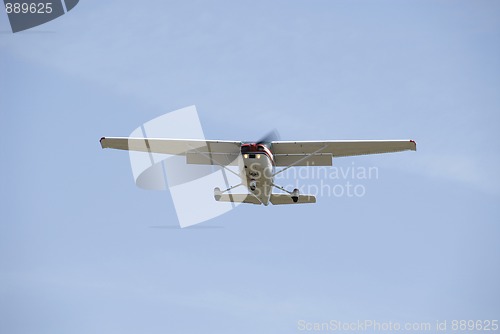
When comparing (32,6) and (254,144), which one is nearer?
(254,144)

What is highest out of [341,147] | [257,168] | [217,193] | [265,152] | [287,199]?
[265,152]

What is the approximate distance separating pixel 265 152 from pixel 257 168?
612mm

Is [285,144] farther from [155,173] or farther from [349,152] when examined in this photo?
[155,173]

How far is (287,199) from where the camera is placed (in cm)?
2320

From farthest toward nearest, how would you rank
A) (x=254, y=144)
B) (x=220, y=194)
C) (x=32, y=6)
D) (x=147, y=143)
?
(x=32, y=6) → (x=147, y=143) → (x=220, y=194) → (x=254, y=144)

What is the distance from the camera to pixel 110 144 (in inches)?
957

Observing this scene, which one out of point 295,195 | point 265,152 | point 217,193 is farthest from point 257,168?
point 295,195

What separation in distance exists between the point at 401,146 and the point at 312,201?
3.86 metres

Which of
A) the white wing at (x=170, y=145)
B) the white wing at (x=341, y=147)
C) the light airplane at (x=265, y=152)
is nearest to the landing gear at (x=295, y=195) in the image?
the light airplane at (x=265, y=152)

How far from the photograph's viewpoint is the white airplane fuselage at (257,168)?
829 inches

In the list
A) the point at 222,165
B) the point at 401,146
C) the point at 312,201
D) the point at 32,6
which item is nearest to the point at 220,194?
the point at 222,165

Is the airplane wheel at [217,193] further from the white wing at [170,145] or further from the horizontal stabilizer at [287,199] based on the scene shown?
the horizontal stabilizer at [287,199]

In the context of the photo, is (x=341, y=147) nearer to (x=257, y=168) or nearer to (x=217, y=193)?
(x=257, y=168)

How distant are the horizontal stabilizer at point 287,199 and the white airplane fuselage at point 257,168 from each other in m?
1.19
